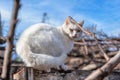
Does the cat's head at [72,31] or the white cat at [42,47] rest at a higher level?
the cat's head at [72,31]

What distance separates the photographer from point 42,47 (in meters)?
3.14

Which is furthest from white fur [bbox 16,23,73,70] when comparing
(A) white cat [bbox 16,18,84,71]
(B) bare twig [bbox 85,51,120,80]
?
(B) bare twig [bbox 85,51,120,80]

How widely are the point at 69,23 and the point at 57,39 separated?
1.63ft

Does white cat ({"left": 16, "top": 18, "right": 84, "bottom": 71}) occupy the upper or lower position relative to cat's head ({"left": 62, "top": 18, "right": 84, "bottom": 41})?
lower

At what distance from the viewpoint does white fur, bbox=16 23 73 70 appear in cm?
290

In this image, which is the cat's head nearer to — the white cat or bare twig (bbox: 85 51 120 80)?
the white cat

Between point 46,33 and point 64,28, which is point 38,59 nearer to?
point 46,33

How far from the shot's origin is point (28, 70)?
8.45 ft

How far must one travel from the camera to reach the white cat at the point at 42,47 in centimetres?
290

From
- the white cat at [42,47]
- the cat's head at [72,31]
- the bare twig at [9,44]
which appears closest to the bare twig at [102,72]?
the bare twig at [9,44]

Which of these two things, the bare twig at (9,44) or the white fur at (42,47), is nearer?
the bare twig at (9,44)

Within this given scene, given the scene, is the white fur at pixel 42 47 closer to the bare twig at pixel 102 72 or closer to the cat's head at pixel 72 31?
the cat's head at pixel 72 31

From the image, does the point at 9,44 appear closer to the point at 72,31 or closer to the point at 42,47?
the point at 42,47

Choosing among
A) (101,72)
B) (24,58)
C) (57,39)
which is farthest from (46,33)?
(101,72)
